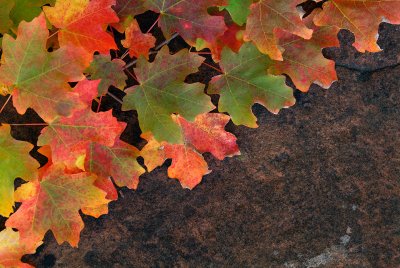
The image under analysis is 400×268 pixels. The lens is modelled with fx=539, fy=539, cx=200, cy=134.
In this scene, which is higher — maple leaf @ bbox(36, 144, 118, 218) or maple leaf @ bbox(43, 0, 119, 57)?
maple leaf @ bbox(43, 0, 119, 57)

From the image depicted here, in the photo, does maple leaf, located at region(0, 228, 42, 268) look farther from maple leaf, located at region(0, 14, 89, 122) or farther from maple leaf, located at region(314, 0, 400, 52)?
maple leaf, located at region(314, 0, 400, 52)

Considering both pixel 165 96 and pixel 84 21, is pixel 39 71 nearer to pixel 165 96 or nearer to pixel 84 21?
pixel 84 21

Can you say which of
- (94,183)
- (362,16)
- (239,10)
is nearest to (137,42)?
(239,10)

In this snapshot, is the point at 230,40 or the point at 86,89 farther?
the point at 230,40

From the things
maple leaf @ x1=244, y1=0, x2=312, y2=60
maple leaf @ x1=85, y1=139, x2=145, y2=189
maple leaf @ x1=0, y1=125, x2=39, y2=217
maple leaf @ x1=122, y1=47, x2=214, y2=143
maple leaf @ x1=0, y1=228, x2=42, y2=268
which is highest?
maple leaf @ x1=244, y1=0, x2=312, y2=60

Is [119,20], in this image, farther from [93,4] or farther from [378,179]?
[378,179]

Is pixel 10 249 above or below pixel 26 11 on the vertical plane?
A: below

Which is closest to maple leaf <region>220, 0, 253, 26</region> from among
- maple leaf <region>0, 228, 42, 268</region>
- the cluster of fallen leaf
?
the cluster of fallen leaf
